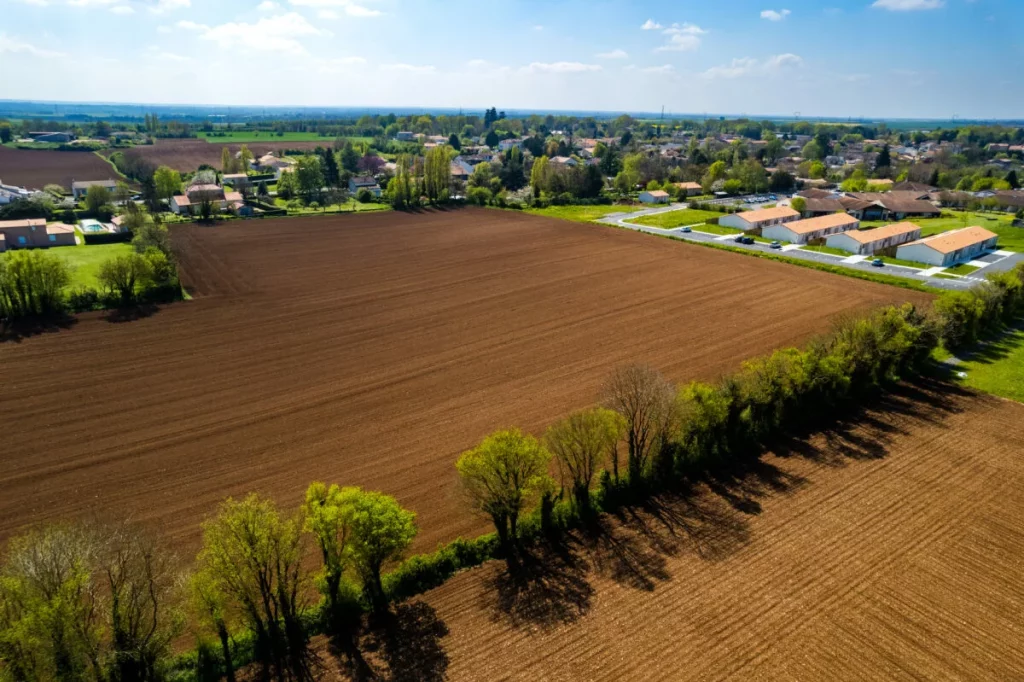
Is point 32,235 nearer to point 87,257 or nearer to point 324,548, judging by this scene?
point 87,257

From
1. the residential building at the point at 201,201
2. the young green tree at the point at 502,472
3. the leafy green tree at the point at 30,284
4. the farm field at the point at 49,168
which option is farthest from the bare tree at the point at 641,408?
the farm field at the point at 49,168

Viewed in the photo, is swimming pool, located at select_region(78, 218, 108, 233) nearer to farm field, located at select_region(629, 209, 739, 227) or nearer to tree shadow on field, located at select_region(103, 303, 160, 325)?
tree shadow on field, located at select_region(103, 303, 160, 325)

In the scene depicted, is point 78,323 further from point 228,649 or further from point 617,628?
point 617,628

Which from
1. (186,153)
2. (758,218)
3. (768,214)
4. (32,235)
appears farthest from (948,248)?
(186,153)

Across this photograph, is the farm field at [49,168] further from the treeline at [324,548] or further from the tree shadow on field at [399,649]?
the tree shadow on field at [399,649]

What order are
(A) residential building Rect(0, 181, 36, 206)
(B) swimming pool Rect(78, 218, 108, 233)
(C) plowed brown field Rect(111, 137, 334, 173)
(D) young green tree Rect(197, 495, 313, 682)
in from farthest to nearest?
1. (C) plowed brown field Rect(111, 137, 334, 173)
2. (A) residential building Rect(0, 181, 36, 206)
3. (B) swimming pool Rect(78, 218, 108, 233)
4. (D) young green tree Rect(197, 495, 313, 682)

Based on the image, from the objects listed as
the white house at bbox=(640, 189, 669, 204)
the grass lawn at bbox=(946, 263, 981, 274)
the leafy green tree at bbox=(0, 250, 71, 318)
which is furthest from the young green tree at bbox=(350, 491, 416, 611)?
the white house at bbox=(640, 189, 669, 204)

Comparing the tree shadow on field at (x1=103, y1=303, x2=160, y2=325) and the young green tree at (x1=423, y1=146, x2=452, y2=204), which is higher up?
the young green tree at (x1=423, y1=146, x2=452, y2=204)

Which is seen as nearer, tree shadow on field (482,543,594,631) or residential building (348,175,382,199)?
tree shadow on field (482,543,594,631)
